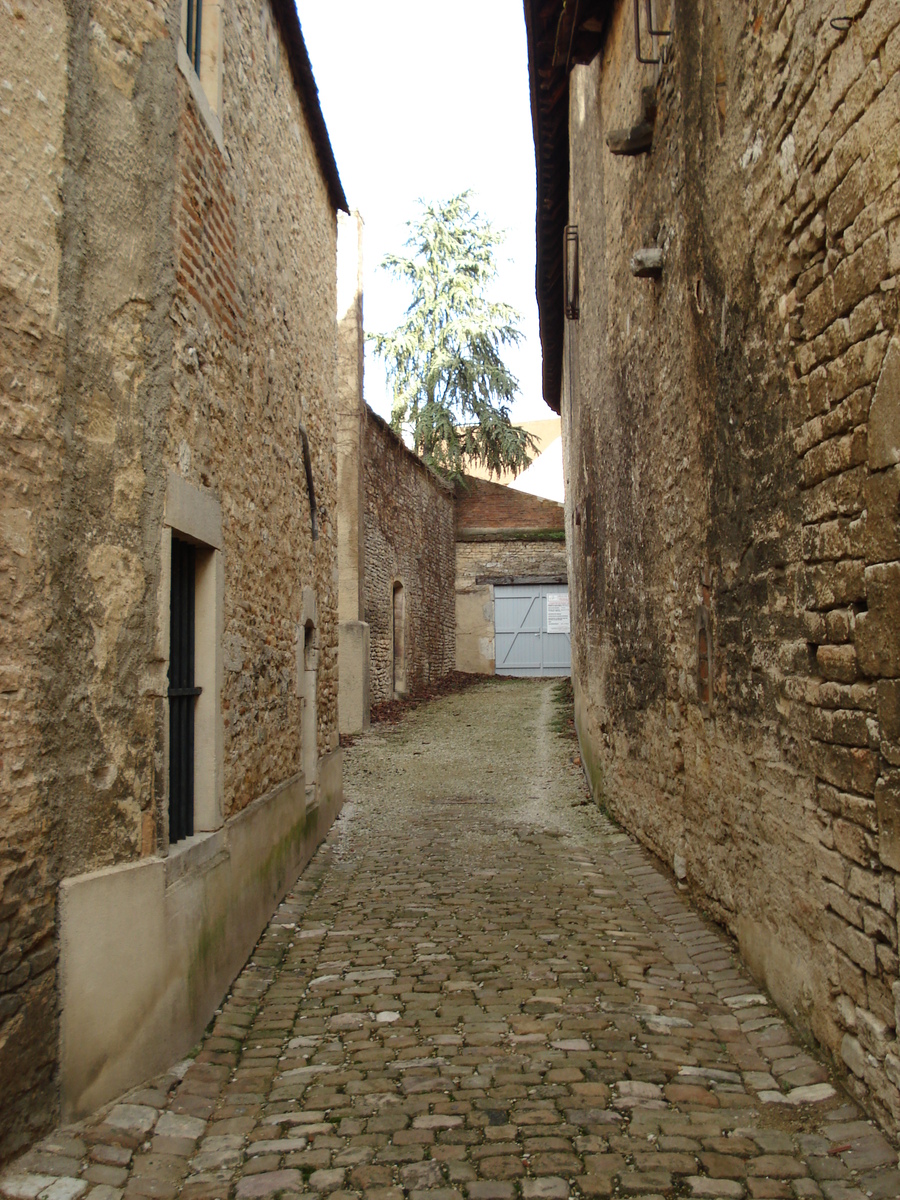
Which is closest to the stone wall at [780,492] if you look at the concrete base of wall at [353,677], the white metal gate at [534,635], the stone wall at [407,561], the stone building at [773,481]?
the stone building at [773,481]

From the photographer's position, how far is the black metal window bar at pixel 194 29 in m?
4.41

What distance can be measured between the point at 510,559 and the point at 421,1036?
18862 millimetres

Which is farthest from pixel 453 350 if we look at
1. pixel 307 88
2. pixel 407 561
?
pixel 307 88

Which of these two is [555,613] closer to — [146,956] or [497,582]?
[497,582]

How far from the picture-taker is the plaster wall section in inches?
104

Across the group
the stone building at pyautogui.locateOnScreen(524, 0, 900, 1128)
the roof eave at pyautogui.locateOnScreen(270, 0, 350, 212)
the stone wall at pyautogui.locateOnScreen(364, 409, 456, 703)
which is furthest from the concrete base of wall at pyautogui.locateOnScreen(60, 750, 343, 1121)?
the stone wall at pyautogui.locateOnScreen(364, 409, 456, 703)

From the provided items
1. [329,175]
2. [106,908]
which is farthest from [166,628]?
[329,175]

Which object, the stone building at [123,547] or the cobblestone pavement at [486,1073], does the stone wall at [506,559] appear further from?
the stone building at [123,547]

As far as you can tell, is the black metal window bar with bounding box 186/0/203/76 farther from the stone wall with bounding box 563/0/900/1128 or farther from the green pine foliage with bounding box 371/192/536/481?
the green pine foliage with bounding box 371/192/536/481

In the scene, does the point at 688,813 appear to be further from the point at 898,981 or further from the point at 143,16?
the point at 143,16

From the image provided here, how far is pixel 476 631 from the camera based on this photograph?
72.4ft

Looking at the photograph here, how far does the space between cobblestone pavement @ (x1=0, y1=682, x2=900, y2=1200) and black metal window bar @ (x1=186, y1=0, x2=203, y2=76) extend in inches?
181

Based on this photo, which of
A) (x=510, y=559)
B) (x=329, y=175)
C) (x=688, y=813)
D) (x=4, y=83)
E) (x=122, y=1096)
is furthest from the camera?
(x=510, y=559)

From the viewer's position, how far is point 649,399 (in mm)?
5758
